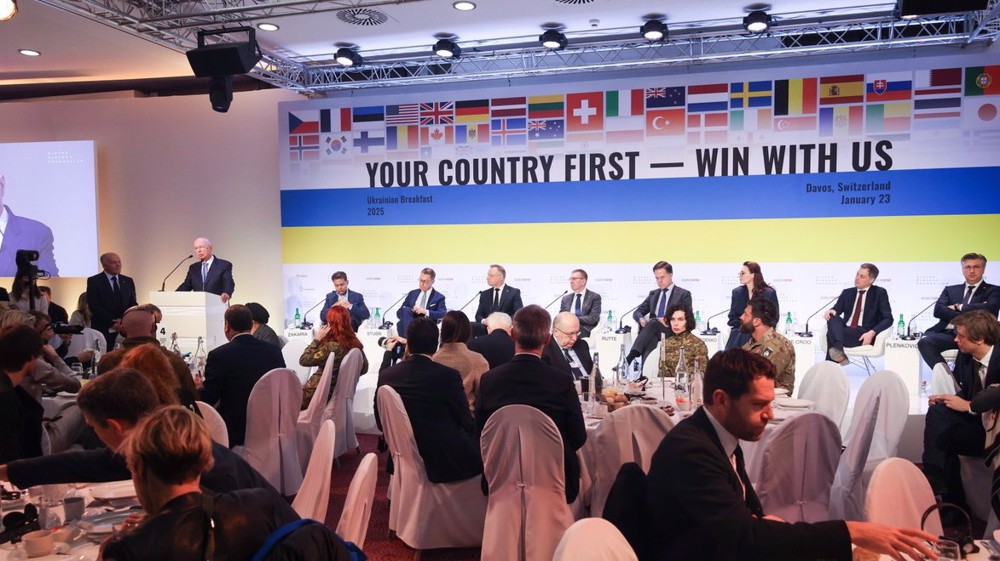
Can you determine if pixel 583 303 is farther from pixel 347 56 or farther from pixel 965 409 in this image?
pixel 965 409

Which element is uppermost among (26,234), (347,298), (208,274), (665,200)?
(665,200)

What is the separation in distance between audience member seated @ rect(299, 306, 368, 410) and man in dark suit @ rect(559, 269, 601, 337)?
10.7 ft

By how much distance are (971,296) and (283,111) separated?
832cm

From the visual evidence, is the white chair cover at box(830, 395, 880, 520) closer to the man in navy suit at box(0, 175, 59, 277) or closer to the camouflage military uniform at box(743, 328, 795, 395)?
the camouflage military uniform at box(743, 328, 795, 395)

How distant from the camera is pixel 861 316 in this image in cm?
789

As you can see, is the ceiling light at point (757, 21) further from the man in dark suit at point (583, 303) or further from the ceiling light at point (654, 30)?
the man in dark suit at point (583, 303)

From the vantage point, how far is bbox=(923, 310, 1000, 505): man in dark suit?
14.0ft

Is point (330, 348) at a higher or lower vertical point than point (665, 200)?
lower

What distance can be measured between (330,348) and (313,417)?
564 millimetres

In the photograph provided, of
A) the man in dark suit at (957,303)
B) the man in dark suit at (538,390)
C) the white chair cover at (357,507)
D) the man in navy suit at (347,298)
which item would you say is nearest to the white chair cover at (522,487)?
the man in dark suit at (538,390)

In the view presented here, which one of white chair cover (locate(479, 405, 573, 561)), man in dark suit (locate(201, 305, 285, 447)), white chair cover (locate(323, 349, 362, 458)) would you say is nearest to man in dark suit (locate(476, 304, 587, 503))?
white chair cover (locate(479, 405, 573, 561))

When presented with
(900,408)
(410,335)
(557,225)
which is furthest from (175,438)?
(557,225)

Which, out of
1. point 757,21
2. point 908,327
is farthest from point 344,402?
point 908,327

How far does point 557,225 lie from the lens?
9.24 m
